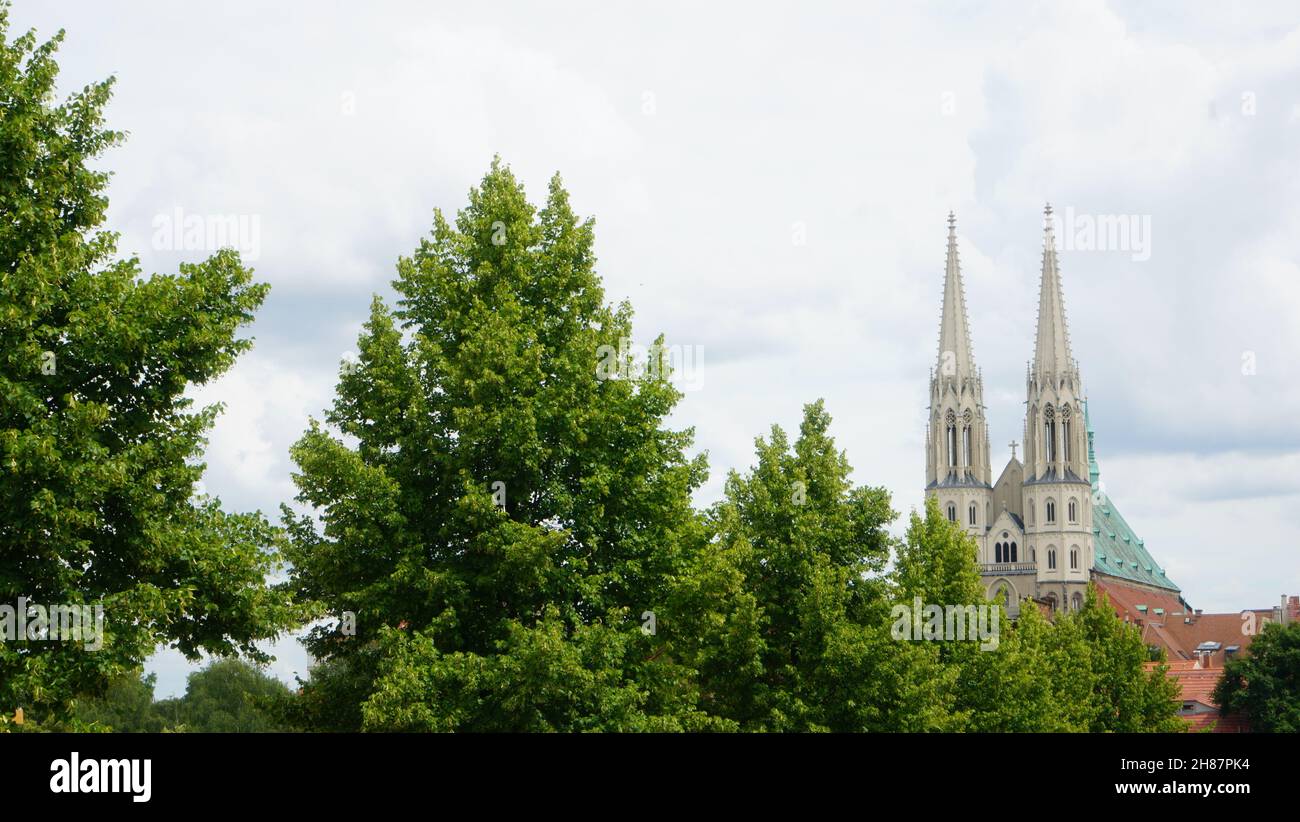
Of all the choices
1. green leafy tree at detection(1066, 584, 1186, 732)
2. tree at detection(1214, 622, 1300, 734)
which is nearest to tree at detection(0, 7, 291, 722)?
green leafy tree at detection(1066, 584, 1186, 732)

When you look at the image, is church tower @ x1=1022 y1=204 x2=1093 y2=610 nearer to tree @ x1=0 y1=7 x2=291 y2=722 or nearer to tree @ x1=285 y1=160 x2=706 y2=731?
tree @ x1=285 y1=160 x2=706 y2=731

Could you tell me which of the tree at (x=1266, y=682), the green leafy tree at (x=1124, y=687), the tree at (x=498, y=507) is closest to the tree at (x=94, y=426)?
the tree at (x=498, y=507)

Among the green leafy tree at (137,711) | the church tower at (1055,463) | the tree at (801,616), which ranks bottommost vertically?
the green leafy tree at (137,711)

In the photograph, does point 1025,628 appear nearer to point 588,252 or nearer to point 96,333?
point 588,252

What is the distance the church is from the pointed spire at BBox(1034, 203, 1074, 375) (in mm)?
115

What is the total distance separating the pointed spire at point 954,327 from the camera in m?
178

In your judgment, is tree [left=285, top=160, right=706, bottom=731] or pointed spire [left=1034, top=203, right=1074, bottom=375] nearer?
tree [left=285, top=160, right=706, bottom=731]

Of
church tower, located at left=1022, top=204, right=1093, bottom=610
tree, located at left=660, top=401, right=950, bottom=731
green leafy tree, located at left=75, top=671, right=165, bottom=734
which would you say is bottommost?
green leafy tree, located at left=75, top=671, right=165, bottom=734

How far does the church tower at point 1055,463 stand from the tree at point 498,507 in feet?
495

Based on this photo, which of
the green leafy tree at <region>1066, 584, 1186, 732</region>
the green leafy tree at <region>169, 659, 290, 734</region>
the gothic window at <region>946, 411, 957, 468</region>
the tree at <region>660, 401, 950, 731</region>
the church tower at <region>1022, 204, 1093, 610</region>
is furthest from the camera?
the gothic window at <region>946, 411, 957, 468</region>

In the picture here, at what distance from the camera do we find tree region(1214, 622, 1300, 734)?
10581cm

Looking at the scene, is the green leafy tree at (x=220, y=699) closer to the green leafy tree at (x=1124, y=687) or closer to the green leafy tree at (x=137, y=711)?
the green leafy tree at (x=137, y=711)

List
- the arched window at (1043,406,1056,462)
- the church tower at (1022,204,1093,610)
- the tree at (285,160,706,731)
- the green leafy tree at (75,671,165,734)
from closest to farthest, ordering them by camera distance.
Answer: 1. the tree at (285,160,706,731)
2. the green leafy tree at (75,671,165,734)
3. the church tower at (1022,204,1093,610)
4. the arched window at (1043,406,1056,462)

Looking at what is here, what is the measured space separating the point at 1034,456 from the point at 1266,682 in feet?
242
